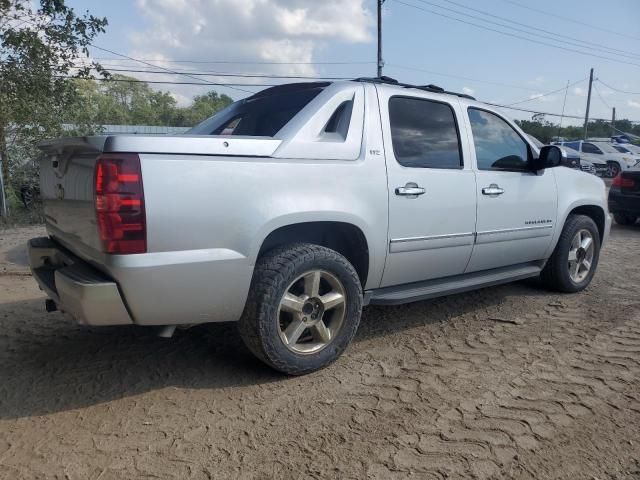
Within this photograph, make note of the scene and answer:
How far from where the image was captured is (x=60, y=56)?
9.98 meters

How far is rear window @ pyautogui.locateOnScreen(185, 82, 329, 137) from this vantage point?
3.61 meters

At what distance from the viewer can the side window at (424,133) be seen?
11.8ft

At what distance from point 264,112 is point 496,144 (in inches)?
77.7

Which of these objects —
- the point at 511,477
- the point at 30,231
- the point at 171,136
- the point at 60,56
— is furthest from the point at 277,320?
the point at 60,56

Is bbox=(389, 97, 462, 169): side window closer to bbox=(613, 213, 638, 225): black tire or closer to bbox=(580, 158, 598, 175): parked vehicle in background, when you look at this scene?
bbox=(613, 213, 638, 225): black tire

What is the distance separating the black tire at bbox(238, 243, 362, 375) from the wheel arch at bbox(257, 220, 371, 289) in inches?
4.2

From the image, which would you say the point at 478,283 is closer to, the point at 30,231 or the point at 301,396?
the point at 301,396

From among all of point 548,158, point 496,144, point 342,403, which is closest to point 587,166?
point 548,158

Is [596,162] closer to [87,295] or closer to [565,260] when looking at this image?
[565,260]

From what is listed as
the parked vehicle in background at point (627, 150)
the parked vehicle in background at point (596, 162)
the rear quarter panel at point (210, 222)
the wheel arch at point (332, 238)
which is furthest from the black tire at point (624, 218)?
the parked vehicle in background at point (627, 150)

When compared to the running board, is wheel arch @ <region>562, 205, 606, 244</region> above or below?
above

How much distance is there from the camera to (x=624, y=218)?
33.8ft

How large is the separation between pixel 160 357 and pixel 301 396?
3.60 feet

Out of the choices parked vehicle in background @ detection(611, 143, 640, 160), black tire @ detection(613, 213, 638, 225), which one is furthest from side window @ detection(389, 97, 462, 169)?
parked vehicle in background @ detection(611, 143, 640, 160)
